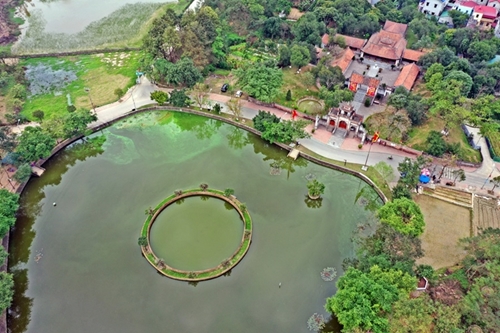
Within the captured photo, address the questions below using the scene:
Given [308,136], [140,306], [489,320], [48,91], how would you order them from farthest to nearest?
1. [48,91]
2. [308,136]
3. [140,306]
4. [489,320]

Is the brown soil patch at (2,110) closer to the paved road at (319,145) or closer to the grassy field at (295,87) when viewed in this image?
the paved road at (319,145)

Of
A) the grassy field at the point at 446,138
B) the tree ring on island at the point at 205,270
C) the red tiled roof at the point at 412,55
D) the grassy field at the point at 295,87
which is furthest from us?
the red tiled roof at the point at 412,55

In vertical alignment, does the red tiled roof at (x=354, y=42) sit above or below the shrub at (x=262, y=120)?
above

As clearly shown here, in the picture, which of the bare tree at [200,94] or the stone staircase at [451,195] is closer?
the stone staircase at [451,195]

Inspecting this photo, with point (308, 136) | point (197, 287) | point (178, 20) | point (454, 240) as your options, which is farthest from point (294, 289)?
point (178, 20)

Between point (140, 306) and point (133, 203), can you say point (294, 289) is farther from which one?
point (133, 203)

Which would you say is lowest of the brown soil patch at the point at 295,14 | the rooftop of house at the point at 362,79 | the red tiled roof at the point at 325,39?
the rooftop of house at the point at 362,79

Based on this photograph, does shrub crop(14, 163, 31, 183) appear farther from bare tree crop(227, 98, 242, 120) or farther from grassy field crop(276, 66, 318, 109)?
grassy field crop(276, 66, 318, 109)

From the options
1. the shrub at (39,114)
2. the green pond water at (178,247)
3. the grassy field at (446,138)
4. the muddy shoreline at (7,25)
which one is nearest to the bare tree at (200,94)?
the green pond water at (178,247)
